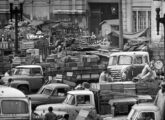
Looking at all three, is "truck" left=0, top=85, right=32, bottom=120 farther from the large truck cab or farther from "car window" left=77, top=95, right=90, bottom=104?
the large truck cab

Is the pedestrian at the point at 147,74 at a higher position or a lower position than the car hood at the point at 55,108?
higher

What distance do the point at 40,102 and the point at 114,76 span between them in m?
7.30

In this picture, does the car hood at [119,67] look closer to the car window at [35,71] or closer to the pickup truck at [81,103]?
the car window at [35,71]

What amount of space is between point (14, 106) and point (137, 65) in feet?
43.8

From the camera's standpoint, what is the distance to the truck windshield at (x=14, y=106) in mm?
24078

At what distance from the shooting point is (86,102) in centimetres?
2795

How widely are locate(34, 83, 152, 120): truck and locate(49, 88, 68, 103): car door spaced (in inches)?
75.5

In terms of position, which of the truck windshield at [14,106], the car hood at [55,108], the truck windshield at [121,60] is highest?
the truck windshield at [121,60]

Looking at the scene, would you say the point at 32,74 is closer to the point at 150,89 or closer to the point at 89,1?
the point at 150,89

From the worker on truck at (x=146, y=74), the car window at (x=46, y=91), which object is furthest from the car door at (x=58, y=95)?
the worker on truck at (x=146, y=74)

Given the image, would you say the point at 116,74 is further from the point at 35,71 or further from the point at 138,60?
the point at 35,71

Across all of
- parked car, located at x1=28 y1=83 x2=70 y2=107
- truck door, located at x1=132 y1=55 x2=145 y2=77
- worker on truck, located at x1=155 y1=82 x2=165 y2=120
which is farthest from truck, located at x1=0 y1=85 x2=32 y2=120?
truck door, located at x1=132 y1=55 x2=145 y2=77

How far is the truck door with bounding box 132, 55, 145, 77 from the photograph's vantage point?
36031 millimetres

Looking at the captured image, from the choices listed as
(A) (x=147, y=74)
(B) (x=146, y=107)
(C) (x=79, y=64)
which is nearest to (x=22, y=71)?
(C) (x=79, y=64)
